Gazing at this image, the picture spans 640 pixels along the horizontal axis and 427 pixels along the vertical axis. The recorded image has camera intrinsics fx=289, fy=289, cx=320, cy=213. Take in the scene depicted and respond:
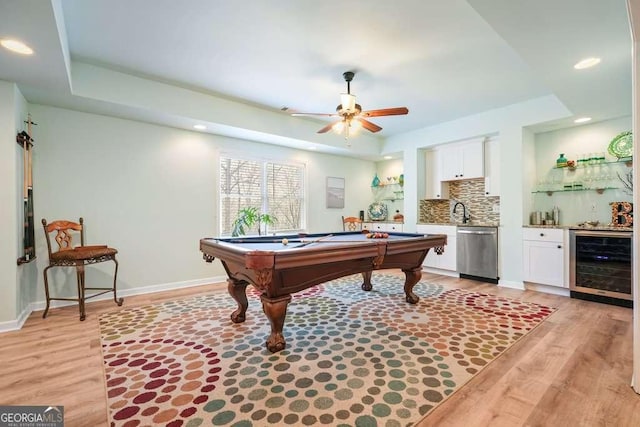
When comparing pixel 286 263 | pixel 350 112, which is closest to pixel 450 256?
pixel 350 112

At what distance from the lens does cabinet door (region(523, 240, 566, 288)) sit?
3.84 metres

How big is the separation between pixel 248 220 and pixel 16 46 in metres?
3.08

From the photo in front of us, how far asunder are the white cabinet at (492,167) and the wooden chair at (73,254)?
5509mm

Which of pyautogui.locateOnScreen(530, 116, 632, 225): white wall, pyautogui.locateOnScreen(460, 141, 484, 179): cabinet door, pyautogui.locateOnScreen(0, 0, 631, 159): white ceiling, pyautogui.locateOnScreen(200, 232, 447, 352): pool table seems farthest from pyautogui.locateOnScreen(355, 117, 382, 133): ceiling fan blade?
pyautogui.locateOnScreen(530, 116, 632, 225): white wall

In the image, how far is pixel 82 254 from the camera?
305 centimetres

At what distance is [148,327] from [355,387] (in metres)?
2.10

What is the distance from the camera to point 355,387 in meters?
1.82

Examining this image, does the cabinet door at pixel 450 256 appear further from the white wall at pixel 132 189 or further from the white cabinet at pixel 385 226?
the white wall at pixel 132 189

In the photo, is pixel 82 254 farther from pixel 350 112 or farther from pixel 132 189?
pixel 350 112

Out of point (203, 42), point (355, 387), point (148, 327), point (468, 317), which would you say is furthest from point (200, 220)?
point (468, 317)

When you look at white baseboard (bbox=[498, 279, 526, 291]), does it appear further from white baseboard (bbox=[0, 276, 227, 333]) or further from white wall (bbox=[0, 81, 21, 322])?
white wall (bbox=[0, 81, 21, 322])

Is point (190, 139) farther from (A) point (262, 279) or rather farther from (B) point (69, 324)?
(A) point (262, 279)

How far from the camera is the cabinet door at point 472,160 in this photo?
4.87m

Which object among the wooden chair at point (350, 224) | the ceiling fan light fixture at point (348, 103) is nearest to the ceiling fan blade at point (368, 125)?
the ceiling fan light fixture at point (348, 103)
